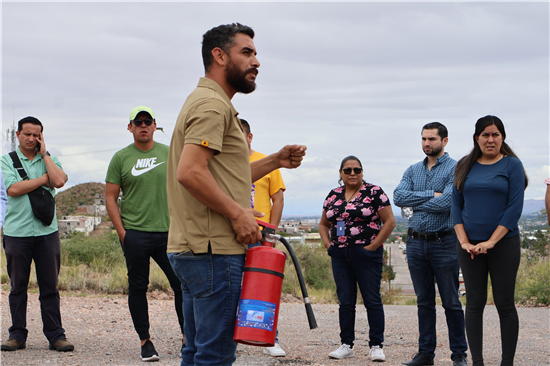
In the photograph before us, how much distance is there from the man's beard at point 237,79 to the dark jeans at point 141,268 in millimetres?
2850

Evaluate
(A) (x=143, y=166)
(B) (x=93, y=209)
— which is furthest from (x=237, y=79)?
(B) (x=93, y=209)

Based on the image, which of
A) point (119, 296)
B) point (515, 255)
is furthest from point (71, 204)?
point (515, 255)

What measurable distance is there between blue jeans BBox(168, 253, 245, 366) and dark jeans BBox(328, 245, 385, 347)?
125 inches

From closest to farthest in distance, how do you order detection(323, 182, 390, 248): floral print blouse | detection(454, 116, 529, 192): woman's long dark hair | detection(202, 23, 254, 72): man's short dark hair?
detection(202, 23, 254, 72): man's short dark hair < detection(454, 116, 529, 192): woman's long dark hair < detection(323, 182, 390, 248): floral print blouse

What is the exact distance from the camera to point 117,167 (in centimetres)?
563

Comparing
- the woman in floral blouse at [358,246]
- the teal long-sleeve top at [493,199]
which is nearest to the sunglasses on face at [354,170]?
the woman in floral blouse at [358,246]

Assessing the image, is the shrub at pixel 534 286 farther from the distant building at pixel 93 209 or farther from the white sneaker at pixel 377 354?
the distant building at pixel 93 209

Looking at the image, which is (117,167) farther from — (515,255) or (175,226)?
(515,255)

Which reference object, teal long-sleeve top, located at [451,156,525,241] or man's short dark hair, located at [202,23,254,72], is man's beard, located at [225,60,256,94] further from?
teal long-sleeve top, located at [451,156,525,241]

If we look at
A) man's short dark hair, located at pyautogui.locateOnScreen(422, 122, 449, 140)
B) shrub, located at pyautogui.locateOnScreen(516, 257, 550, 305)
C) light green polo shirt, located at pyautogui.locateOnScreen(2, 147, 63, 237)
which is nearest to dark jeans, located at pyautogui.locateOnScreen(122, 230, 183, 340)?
light green polo shirt, located at pyautogui.locateOnScreen(2, 147, 63, 237)

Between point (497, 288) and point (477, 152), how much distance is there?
1.26m

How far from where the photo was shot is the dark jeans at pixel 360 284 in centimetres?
582

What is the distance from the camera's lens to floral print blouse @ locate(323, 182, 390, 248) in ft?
19.4

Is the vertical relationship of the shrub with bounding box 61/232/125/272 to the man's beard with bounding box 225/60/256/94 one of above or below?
below
